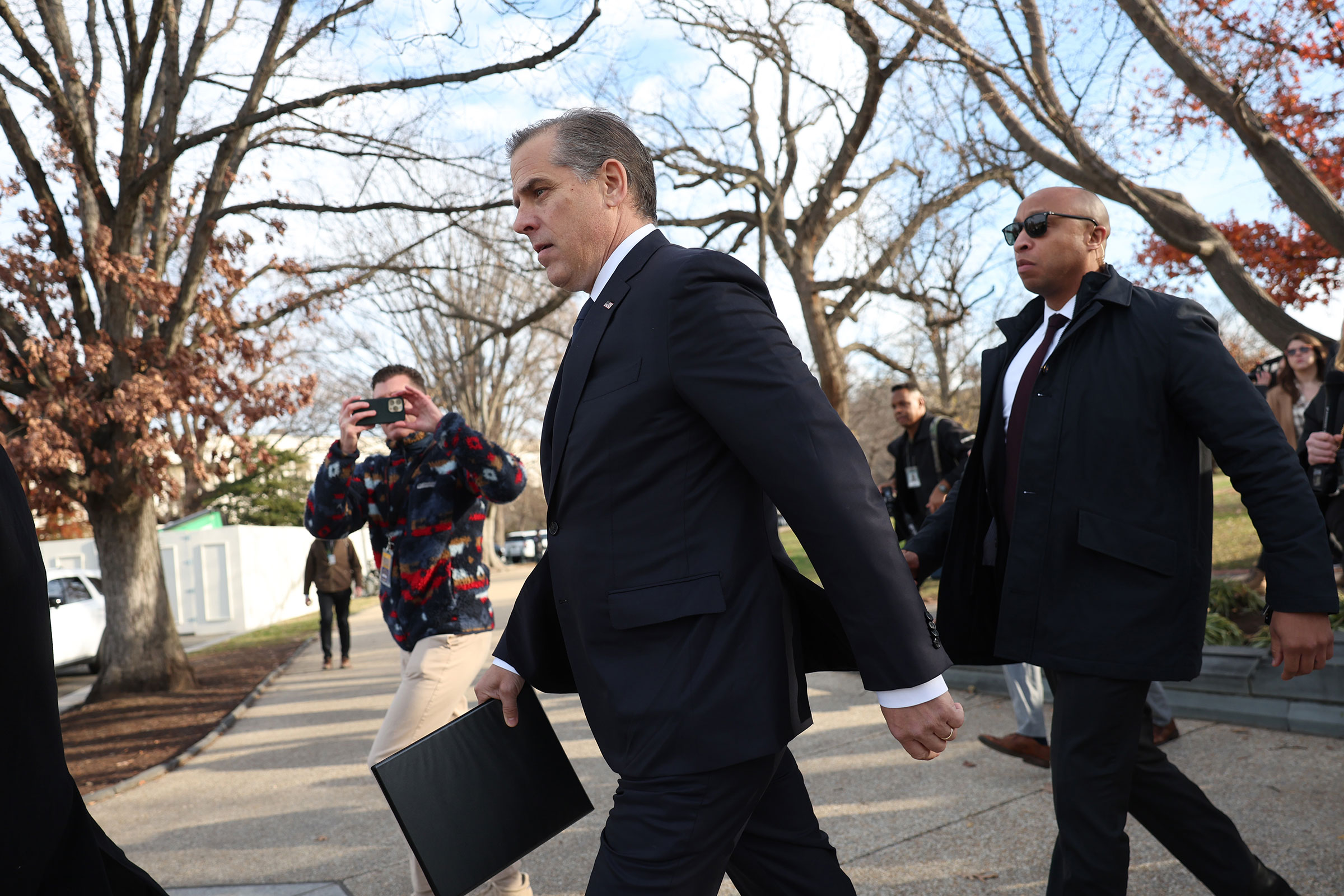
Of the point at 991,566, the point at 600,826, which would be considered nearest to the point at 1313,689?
the point at 991,566

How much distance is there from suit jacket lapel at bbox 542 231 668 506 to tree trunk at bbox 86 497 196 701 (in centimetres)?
967

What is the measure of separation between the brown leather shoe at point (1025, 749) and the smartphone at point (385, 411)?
11.3 feet

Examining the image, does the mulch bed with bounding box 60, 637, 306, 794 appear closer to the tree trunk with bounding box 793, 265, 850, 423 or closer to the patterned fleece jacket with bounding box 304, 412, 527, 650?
the patterned fleece jacket with bounding box 304, 412, 527, 650

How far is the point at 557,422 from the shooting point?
2.02 meters

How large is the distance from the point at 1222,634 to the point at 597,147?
543cm

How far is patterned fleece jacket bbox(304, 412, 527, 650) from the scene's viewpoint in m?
3.94

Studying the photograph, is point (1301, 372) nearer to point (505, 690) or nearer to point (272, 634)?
point (505, 690)

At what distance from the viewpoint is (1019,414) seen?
9.46 ft

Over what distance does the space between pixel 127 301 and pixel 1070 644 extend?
9.87 m

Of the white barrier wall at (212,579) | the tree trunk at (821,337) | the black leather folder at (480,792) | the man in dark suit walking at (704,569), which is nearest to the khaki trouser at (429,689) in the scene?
the black leather folder at (480,792)

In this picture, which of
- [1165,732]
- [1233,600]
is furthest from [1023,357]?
[1233,600]

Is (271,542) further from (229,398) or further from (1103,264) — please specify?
(1103,264)

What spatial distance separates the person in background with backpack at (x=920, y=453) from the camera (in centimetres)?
680

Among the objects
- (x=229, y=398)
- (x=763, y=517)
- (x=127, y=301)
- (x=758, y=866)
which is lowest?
(x=758, y=866)
